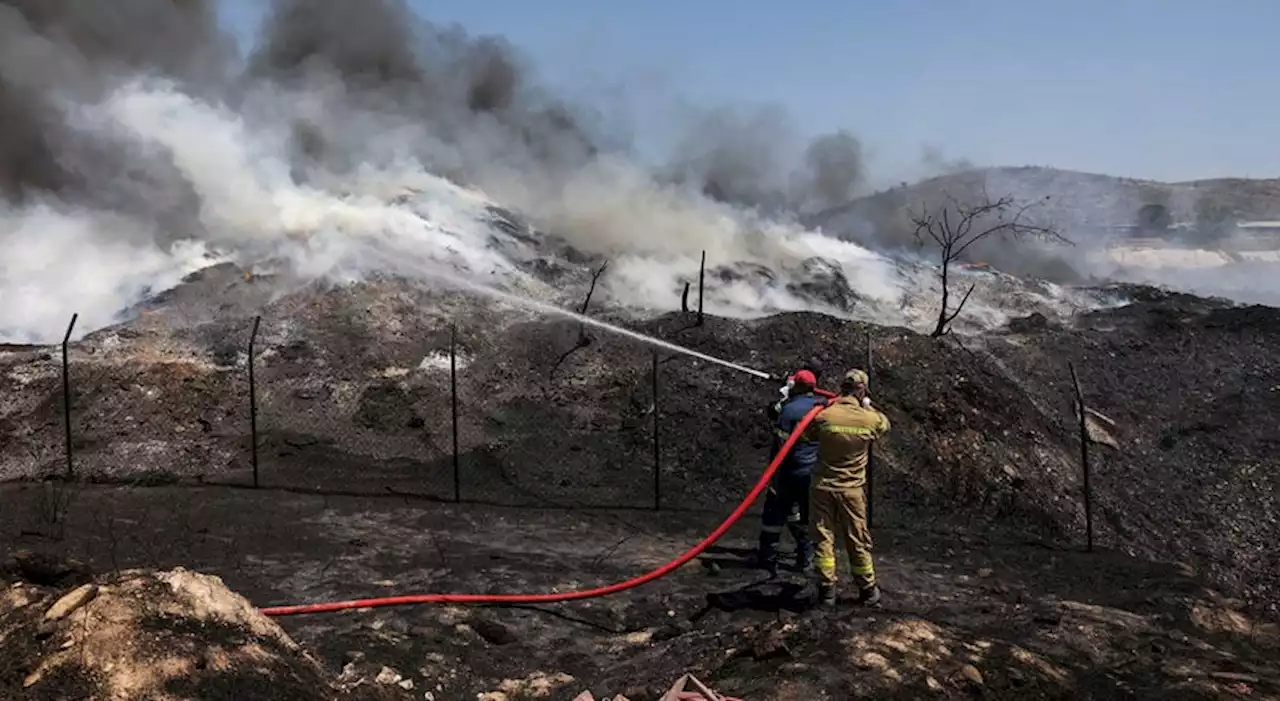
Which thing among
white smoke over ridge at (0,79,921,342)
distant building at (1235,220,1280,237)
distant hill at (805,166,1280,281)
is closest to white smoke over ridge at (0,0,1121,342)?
white smoke over ridge at (0,79,921,342)

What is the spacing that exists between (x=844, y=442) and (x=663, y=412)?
17.1ft

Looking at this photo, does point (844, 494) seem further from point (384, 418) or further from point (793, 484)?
point (384, 418)

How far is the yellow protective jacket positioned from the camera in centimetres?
650

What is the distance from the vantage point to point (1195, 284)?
3547cm

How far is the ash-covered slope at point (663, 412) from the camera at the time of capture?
32.6 ft

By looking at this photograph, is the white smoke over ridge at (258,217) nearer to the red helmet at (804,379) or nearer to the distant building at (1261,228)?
the red helmet at (804,379)

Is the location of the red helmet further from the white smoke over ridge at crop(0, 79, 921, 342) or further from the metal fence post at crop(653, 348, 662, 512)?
the white smoke over ridge at crop(0, 79, 921, 342)

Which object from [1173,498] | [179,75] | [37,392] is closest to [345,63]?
[179,75]

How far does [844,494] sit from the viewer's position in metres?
6.54

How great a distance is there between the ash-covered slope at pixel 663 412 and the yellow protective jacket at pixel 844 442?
324 cm

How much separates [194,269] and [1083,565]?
15.7 meters

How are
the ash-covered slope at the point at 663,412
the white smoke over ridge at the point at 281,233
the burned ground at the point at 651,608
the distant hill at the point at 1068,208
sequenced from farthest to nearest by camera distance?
1. the distant hill at the point at 1068,208
2. the white smoke over ridge at the point at 281,233
3. the ash-covered slope at the point at 663,412
4. the burned ground at the point at 651,608

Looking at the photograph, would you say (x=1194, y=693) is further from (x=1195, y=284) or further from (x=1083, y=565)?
(x=1195, y=284)

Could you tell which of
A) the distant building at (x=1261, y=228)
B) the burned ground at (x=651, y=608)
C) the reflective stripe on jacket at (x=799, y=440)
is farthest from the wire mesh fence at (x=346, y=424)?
the distant building at (x=1261, y=228)
